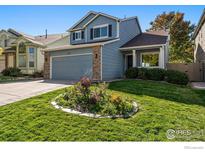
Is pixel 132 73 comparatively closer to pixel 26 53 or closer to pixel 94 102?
pixel 94 102

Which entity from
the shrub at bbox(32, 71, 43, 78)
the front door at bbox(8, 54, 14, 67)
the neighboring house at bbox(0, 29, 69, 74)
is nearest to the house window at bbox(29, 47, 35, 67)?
the neighboring house at bbox(0, 29, 69, 74)

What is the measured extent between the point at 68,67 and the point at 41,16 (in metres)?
8.88

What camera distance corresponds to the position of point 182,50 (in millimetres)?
27391

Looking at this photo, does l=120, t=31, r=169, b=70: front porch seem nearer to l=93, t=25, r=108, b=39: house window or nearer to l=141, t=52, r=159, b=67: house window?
l=141, t=52, r=159, b=67: house window

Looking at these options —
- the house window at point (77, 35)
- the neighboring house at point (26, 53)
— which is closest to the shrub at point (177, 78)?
the house window at point (77, 35)

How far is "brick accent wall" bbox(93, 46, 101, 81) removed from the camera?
1380cm

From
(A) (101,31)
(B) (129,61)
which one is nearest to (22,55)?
(A) (101,31)

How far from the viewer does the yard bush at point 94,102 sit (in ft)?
19.9

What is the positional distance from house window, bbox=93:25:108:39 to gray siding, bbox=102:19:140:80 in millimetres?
1474

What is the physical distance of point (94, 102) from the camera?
256 inches

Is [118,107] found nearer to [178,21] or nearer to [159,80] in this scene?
[159,80]

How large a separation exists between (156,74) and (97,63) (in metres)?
4.42

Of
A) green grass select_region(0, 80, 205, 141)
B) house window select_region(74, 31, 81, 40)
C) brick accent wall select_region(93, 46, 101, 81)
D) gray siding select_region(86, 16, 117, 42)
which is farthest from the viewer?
house window select_region(74, 31, 81, 40)
